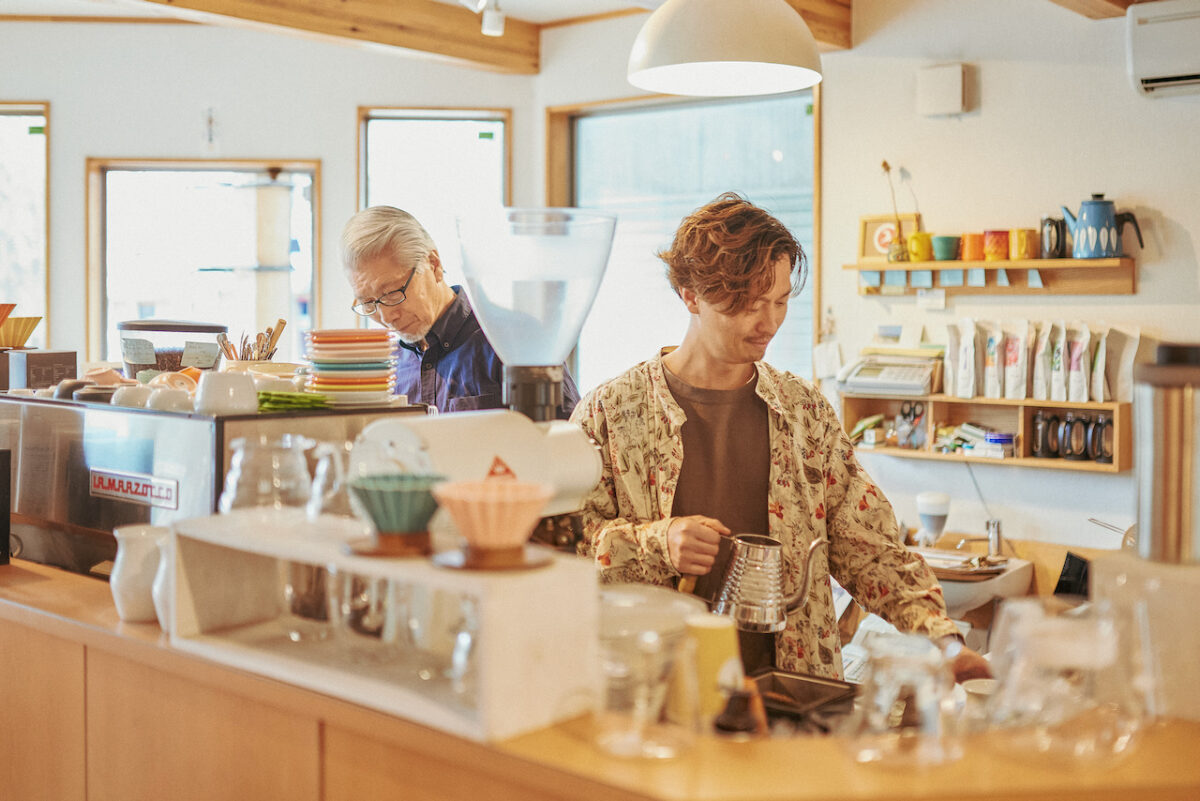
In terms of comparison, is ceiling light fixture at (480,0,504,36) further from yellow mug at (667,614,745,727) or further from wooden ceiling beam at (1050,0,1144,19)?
yellow mug at (667,614,745,727)

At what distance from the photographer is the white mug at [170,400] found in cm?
205

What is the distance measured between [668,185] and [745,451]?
367 cm

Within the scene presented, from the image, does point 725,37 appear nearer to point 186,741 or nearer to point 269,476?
point 269,476

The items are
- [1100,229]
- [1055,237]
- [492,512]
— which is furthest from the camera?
[1055,237]

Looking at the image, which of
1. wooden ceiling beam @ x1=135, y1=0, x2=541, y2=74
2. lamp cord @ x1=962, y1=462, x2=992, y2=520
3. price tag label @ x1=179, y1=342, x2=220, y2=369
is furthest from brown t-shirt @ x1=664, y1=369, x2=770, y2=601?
wooden ceiling beam @ x1=135, y1=0, x2=541, y2=74

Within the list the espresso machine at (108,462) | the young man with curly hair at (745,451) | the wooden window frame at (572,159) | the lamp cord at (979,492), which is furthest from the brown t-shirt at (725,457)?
the wooden window frame at (572,159)

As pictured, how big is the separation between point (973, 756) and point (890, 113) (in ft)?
13.2

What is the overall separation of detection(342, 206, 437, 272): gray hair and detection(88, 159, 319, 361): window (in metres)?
2.84

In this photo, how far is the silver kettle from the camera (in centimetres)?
190

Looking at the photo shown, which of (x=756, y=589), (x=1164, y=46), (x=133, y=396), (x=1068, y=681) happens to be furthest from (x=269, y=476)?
(x=1164, y=46)

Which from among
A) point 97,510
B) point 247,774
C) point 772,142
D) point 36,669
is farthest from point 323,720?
point 772,142

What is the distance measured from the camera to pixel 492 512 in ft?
4.30

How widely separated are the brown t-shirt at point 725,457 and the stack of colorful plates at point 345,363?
1.94ft

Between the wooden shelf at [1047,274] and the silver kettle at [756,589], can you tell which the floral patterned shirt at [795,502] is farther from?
the wooden shelf at [1047,274]
